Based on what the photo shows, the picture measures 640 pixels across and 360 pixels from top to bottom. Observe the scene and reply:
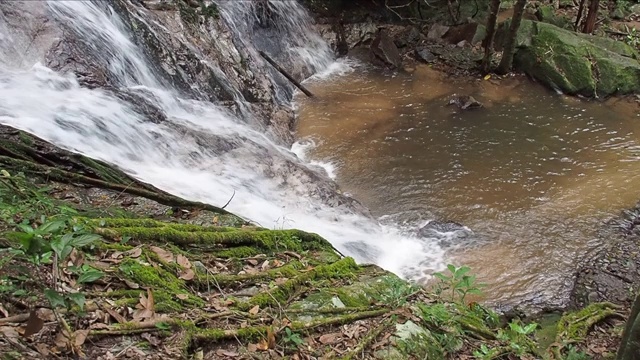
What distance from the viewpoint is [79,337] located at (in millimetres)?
2377

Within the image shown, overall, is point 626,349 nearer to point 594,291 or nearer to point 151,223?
point 594,291

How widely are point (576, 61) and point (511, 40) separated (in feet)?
4.93

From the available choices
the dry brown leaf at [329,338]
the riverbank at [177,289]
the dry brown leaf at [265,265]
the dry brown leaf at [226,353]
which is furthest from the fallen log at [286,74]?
the dry brown leaf at [226,353]

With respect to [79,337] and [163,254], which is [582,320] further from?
[79,337]

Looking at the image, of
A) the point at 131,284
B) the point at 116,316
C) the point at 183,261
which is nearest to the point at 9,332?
the point at 116,316

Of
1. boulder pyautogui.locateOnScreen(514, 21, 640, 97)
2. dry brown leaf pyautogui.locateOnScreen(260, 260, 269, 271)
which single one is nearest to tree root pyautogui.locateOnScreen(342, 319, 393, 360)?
dry brown leaf pyautogui.locateOnScreen(260, 260, 269, 271)

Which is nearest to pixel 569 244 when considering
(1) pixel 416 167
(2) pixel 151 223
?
(1) pixel 416 167

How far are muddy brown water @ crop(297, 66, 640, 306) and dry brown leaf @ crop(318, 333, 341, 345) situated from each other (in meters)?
3.36

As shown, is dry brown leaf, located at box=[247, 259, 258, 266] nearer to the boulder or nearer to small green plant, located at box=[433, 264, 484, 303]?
small green plant, located at box=[433, 264, 484, 303]

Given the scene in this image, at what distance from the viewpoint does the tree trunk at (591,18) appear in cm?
1330

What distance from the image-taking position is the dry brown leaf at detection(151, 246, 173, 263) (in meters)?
3.41

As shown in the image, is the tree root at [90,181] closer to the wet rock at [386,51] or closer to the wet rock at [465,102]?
the wet rock at [465,102]

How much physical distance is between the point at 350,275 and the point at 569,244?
13.2ft

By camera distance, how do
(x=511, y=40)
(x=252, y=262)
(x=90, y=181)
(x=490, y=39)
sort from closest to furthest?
1. (x=252, y=262)
2. (x=90, y=181)
3. (x=511, y=40)
4. (x=490, y=39)
